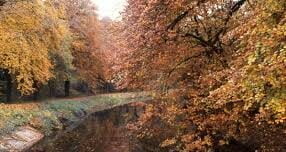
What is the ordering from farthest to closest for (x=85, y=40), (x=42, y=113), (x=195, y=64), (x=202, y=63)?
(x=85, y=40) < (x=42, y=113) < (x=195, y=64) < (x=202, y=63)

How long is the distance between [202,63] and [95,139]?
50.8 ft

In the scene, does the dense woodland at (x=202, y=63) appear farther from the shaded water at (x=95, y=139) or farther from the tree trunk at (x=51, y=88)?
the tree trunk at (x=51, y=88)

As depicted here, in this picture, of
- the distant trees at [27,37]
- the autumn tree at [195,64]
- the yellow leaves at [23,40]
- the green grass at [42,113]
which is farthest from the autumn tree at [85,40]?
the autumn tree at [195,64]

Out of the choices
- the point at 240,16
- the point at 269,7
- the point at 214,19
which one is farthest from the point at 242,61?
the point at 214,19

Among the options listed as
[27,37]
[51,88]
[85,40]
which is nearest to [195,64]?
[27,37]

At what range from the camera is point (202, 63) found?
17.9 metres

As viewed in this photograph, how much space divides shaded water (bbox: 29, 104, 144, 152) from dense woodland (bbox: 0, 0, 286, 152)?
3.61 m

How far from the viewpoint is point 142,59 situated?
18.1 metres

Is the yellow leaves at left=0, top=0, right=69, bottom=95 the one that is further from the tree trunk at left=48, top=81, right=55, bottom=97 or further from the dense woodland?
the tree trunk at left=48, top=81, right=55, bottom=97

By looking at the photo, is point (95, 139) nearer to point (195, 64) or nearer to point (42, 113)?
point (42, 113)

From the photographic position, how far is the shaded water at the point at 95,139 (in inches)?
1070

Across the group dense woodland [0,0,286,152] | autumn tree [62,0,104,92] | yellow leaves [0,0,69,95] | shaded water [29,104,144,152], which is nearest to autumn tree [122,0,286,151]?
dense woodland [0,0,286,152]

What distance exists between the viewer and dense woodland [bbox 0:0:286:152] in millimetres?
9875

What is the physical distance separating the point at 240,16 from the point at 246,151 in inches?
220
